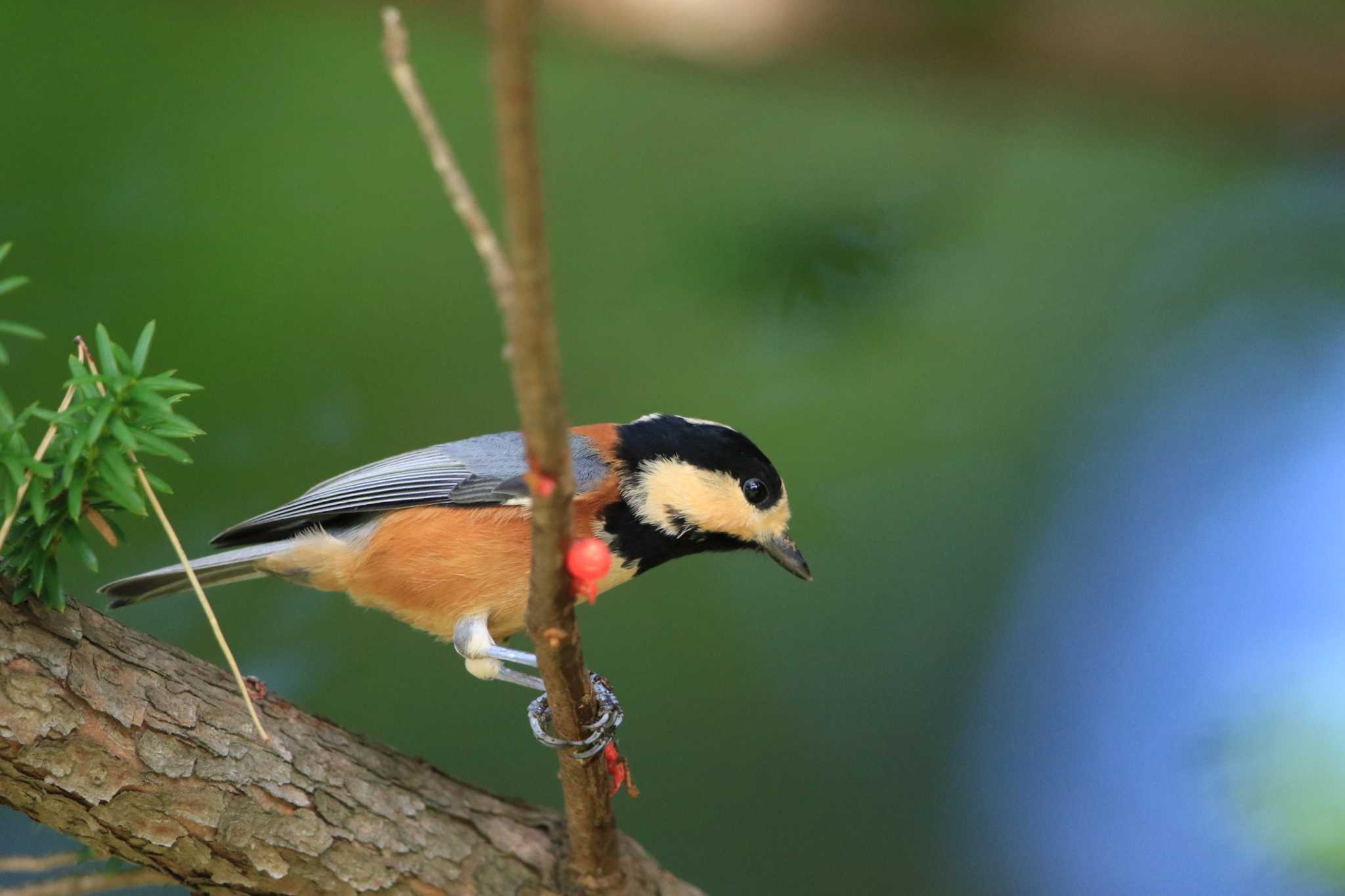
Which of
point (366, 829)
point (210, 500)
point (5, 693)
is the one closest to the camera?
point (5, 693)

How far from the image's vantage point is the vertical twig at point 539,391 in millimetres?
975

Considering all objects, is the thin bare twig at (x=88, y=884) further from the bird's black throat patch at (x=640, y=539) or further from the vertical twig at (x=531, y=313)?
the bird's black throat patch at (x=640, y=539)

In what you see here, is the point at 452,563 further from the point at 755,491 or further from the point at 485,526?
the point at 755,491

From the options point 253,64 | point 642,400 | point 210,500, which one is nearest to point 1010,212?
point 642,400

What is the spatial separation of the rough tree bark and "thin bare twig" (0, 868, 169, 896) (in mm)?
144

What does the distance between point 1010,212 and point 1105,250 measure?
1.39 ft

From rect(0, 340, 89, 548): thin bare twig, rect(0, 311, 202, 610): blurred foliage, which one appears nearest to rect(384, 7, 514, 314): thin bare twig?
rect(0, 311, 202, 610): blurred foliage

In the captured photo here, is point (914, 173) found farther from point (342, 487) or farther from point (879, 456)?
point (342, 487)

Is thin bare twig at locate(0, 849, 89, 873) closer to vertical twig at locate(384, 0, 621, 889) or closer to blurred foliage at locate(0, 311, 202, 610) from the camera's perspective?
blurred foliage at locate(0, 311, 202, 610)

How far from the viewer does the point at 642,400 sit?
13.0 ft

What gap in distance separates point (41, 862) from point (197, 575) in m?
0.73

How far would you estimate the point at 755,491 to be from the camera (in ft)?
9.20

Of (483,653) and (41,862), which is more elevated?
(483,653)

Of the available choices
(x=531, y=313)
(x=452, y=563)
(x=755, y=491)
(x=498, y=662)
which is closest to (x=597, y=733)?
(x=498, y=662)
